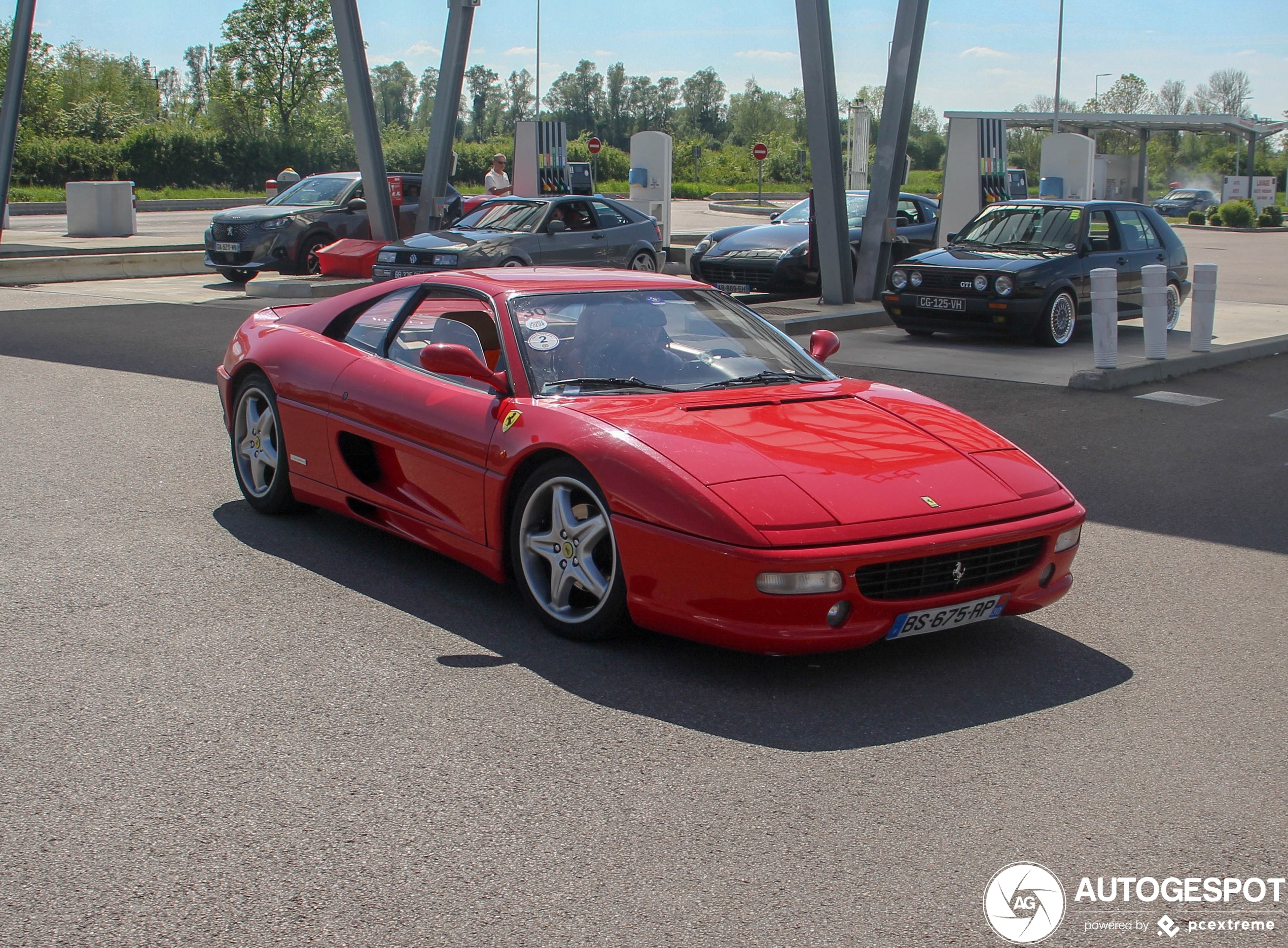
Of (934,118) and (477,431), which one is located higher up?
(934,118)

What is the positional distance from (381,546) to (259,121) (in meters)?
73.4

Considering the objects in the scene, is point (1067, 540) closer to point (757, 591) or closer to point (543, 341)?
point (757, 591)

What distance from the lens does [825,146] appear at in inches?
631

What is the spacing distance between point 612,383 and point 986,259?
985 centimetres

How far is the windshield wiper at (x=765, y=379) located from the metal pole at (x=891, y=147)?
1135 cm

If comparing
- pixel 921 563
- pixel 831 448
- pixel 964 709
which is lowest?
pixel 964 709

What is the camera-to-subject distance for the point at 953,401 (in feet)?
33.2

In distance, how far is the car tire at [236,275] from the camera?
779 inches

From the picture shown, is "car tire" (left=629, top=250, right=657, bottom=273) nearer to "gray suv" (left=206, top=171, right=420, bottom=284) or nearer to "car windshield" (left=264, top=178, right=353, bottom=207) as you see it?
"gray suv" (left=206, top=171, right=420, bottom=284)

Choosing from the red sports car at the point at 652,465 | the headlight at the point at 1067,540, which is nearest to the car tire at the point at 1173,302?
the red sports car at the point at 652,465

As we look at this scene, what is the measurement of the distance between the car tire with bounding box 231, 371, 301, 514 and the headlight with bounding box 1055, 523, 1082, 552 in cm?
331

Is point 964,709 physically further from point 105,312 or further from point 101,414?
point 105,312

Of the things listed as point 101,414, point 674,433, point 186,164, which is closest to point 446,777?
point 674,433

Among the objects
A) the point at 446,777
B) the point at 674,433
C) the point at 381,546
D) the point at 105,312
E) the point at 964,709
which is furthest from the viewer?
the point at 105,312
